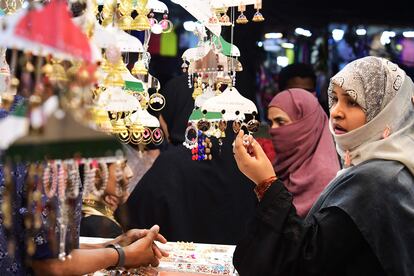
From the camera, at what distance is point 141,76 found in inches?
91.0

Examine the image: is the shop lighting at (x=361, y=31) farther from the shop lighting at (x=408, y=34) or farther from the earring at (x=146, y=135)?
the earring at (x=146, y=135)

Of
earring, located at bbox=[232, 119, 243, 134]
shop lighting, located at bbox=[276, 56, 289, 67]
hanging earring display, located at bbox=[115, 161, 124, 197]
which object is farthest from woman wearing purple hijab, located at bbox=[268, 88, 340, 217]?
hanging earring display, located at bbox=[115, 161, 124, 197]

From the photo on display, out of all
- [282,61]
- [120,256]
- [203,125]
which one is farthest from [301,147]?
[120,256]

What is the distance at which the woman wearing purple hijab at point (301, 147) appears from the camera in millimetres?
3525

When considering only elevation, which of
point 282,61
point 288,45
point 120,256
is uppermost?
point 288,45

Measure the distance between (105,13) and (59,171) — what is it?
0.84 metres

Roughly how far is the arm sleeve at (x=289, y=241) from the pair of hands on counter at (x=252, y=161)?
6cm

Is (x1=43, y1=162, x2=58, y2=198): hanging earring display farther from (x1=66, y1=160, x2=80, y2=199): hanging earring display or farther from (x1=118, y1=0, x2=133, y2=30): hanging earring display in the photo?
(x1=118, y1=0, x2=133, y2=30): hanging earring display

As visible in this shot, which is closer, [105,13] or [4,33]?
[4,33]

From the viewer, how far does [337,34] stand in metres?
4.54

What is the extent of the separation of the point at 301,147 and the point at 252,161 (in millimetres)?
1580

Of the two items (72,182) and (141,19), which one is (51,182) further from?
(141,19)

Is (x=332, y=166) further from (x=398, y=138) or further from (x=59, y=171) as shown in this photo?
(x=59, y=171)

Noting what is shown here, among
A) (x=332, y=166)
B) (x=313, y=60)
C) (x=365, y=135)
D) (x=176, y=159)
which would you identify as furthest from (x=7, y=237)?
(x=313, y=60)
